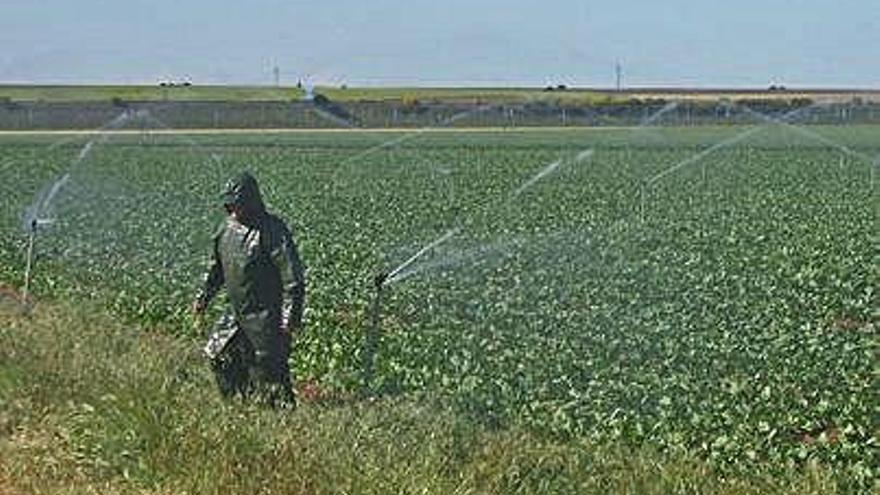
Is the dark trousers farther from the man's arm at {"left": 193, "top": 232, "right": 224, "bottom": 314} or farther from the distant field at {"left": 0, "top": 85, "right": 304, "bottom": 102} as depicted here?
the distant field at {"left": 0, "top": 85, "right": 304, "bottom": 102}

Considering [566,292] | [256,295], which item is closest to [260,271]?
[256,295]

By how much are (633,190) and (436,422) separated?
27.2 metres

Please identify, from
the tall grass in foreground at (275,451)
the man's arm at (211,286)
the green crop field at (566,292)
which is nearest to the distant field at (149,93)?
the green crop field at (566,292)

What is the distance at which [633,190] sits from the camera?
1378 inches

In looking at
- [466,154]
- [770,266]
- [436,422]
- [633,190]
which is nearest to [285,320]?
A: [436,422]

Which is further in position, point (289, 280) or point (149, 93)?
point (149, 93)

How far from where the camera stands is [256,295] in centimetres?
916

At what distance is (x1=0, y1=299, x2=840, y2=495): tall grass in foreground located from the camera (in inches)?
268

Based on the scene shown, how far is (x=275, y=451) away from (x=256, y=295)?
224 centimetres

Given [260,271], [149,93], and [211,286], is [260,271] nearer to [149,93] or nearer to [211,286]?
[211,286]

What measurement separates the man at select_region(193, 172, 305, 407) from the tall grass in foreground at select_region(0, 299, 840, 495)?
0.30 metres

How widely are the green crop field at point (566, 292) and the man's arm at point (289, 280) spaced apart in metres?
1.22

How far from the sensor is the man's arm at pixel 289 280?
29.0 ft

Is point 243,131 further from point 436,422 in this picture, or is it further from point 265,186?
point 436,422
